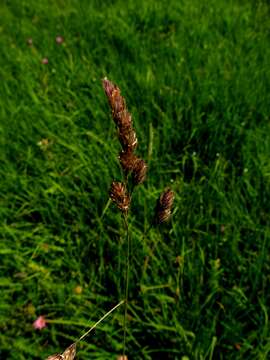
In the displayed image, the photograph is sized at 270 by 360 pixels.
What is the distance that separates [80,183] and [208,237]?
0.68m

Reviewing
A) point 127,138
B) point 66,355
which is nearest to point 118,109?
point 127,138

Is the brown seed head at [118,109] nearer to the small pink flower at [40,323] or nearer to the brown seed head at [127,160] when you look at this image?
the brown seed head at [127,160]

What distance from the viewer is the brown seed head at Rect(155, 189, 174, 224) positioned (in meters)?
0.72

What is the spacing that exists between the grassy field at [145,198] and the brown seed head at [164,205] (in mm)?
608

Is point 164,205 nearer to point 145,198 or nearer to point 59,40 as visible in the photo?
point 145,198

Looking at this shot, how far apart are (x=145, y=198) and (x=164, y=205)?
2.55ft

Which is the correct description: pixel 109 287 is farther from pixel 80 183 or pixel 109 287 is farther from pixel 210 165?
pixel 210 165

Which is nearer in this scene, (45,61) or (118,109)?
(118,109)

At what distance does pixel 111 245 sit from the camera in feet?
4.78

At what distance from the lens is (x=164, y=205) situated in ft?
2.39

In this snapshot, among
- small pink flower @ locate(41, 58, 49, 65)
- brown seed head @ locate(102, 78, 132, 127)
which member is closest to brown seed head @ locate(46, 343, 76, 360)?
brown seed head @ locate(102, 78, 132, 127)

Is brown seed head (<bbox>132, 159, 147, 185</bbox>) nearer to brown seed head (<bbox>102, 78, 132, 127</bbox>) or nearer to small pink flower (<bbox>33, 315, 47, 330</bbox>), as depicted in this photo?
brown seed head (<bbox>102, 78, 132, 127</bbox>)

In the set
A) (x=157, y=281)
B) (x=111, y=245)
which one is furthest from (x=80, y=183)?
(x=157, y=281)

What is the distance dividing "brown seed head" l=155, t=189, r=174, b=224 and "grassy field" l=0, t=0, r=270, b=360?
61 cm
